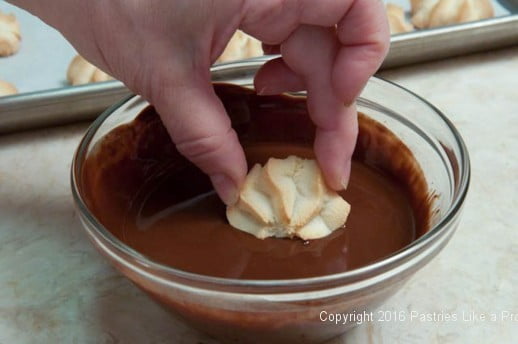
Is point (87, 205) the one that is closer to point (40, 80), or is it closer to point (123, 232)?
point (123, 232)

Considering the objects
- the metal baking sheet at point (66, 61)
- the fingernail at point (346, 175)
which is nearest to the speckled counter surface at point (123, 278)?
the metal baking sheet at point (66, 61)

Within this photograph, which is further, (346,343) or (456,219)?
(346,343)

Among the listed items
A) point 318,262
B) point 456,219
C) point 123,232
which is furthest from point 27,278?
point 456,219

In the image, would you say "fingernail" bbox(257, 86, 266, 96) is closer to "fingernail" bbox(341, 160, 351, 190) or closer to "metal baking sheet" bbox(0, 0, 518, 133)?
"fingernail" bbox(341, 160, 351, 190)

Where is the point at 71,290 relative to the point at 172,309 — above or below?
below

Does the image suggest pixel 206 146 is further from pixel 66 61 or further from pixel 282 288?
pixel 66 61

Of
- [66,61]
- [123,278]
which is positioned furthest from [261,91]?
[66,61]
